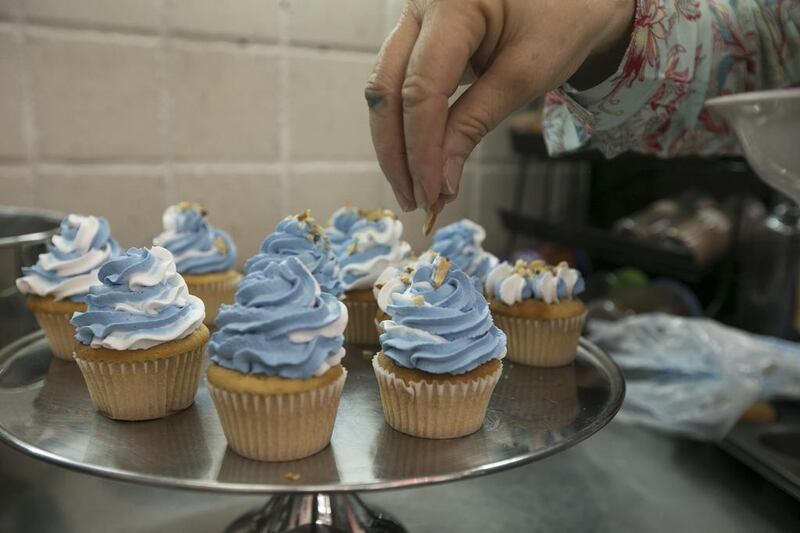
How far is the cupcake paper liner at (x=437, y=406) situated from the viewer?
1.02m

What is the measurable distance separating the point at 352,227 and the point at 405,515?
0.60m

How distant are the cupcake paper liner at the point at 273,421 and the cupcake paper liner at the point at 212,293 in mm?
556

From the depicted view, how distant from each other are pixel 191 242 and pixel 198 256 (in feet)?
0.11

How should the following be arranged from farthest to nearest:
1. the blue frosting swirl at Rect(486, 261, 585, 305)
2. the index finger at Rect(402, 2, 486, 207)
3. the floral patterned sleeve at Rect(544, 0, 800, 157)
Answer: the blue frosting swirl at Rect(486, 261, 585, 305) < the floral patterned sleeve at Rect(544, 0, 800, 157) < the index finger at Rect(402, 2, 486, 207)

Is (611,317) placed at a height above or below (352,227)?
below

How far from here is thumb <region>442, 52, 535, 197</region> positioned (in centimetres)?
87

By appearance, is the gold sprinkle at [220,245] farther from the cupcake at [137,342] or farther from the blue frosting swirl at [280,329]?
the blue frosting swirl at [280,329]

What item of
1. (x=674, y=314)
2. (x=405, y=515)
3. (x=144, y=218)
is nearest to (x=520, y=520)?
(x=405, y=515)

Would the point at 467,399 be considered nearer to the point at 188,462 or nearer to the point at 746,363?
the point at 188,462

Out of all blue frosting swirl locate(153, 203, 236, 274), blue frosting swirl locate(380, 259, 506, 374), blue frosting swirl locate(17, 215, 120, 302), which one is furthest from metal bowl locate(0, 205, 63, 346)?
blue frosting swirl locate(380, 259, 506, 374)

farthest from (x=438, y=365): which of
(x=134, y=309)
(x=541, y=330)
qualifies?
(x=134, y=309)

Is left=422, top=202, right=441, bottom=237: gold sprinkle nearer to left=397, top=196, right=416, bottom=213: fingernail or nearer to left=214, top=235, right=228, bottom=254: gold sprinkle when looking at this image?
left=397, top=196, right=416, bottom=213: fingernail

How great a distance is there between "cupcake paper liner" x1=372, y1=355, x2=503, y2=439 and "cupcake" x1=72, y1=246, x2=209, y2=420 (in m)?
0.33

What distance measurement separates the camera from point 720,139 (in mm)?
1298
